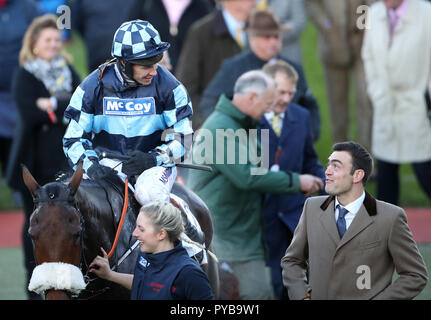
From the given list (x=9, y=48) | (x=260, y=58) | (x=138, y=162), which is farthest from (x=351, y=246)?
(x=9, y=48)

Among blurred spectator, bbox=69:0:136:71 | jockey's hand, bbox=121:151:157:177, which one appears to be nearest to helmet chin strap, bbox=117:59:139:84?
jockey's hand, bbox=121:151:157:177

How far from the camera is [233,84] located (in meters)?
8.26

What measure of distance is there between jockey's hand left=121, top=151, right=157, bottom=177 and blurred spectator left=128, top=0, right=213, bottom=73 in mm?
4781

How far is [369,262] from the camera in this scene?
4.76m

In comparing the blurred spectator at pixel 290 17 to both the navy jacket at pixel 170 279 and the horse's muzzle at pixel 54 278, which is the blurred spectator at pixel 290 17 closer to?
the navy jacket at pixel 170 279

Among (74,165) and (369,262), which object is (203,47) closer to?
(74,165)

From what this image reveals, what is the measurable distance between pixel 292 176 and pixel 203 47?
117 inches

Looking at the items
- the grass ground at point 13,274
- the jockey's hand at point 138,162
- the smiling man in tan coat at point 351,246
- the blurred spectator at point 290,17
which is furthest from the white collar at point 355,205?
the blurred spectator at point 290,17

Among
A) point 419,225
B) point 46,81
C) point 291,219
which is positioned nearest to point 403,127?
point 419,225

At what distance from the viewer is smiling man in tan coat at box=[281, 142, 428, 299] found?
4.70 meters

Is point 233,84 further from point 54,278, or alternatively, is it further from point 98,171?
point 54,278

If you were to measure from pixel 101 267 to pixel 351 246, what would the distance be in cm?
124

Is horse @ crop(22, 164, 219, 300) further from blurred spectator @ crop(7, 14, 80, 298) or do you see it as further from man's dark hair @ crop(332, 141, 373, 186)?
blurred spectator @ crop(7, 14, 80, 298)

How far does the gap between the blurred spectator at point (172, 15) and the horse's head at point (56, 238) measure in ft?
17.8
